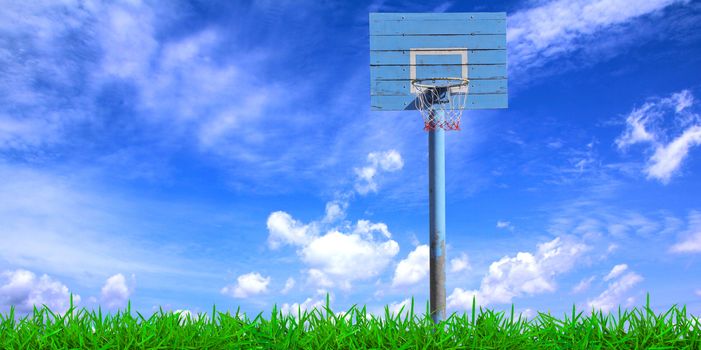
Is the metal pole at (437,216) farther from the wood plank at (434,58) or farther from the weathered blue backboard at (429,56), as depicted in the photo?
the wood plank at (434,58)

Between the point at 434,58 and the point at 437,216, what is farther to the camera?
the point at 434,58

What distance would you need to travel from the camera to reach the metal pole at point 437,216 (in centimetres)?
747

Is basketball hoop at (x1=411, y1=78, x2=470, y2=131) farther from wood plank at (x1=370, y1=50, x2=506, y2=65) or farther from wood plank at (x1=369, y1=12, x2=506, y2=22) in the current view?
wood plank at (x1=369, y1=12, x2=506, y2=22)

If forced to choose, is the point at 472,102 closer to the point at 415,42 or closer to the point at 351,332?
the point at 415,42

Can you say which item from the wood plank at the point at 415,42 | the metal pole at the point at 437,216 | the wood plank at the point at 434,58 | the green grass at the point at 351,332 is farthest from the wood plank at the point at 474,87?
the green grass at the point at 351,332

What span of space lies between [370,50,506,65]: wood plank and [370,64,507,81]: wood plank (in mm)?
67

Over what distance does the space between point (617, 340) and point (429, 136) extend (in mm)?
4381

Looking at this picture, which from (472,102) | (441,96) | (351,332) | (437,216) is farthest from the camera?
(472,102)

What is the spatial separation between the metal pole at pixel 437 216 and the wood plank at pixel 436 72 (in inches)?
37.5

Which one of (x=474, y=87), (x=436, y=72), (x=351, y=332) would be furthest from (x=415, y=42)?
(x=351, y=332)

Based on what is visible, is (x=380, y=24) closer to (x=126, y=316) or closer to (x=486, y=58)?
(x=486, y=58)

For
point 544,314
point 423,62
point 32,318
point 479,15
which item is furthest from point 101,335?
point 479,15

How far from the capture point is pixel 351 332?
3.66 meters

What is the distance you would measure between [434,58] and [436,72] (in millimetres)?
194
